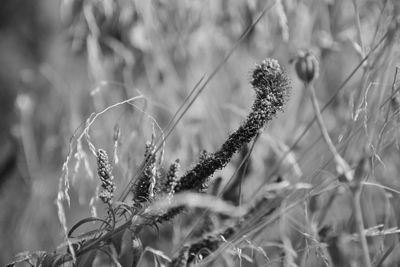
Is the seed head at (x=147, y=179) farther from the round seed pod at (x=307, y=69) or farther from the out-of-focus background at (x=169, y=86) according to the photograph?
the out-of-focus background at (x=169, y=86)

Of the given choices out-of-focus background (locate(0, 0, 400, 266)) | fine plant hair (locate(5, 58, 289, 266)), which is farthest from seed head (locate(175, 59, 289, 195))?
out-of-focus background (locate(0, 0, 400, 266))

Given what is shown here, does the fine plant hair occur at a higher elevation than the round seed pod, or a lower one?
lower

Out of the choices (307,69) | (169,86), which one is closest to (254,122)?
(307,69)

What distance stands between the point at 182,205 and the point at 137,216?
0.05 meters

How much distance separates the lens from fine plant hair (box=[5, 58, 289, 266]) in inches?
23.8

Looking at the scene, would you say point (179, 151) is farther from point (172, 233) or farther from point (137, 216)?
point (137, 216)

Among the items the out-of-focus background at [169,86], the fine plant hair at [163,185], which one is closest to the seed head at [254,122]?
the fine plant hair at [163,185]

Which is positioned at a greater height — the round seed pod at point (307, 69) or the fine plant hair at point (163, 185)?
the round seed pod at point (307, 69)

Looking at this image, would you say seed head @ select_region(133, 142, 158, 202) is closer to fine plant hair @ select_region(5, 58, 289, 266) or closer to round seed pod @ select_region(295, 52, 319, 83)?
→ fine plant hair @ select_region(5, 58, 289, 266)

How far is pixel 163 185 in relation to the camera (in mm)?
646

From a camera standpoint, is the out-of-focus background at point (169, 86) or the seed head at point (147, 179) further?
the out-of-focus background at point (169, 86)

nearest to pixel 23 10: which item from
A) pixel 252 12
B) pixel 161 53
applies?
pixel 161 53

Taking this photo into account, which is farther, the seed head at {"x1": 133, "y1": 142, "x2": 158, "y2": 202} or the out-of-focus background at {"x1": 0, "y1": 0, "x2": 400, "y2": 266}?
the out-of-focus background at {"x1": 0, "y1": 0, "x2": 400, "y2": 266}

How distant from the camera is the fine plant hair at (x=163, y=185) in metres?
0.60
